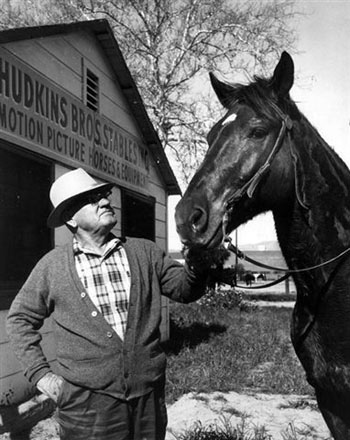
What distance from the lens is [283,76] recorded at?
2693 millimetres

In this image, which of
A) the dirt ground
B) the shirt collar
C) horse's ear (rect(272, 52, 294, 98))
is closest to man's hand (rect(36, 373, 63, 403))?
the shirt collar

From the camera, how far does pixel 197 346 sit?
28.4 feet

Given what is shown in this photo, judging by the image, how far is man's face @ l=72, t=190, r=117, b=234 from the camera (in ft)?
8.96

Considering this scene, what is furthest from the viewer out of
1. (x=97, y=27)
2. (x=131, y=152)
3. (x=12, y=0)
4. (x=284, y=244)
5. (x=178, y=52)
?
(x=178, y=52)

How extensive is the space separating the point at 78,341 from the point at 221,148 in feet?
4.01

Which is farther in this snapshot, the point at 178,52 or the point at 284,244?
the point at 178,52

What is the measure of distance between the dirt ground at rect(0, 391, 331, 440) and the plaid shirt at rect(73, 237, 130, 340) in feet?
6.74

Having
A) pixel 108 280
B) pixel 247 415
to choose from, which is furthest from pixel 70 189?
pixel 247 415

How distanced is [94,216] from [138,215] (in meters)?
6.22

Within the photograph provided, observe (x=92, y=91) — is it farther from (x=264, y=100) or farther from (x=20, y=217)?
(x=264, y=100)

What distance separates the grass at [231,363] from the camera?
4.41m

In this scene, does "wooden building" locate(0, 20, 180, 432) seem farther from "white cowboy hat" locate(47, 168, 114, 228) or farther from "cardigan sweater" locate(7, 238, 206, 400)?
"cardigan sweater" locate(7, 238, 206, 400)

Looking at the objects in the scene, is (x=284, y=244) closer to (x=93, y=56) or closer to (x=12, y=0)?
(x=93, y=56)

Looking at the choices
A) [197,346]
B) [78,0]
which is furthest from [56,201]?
[78,0]
